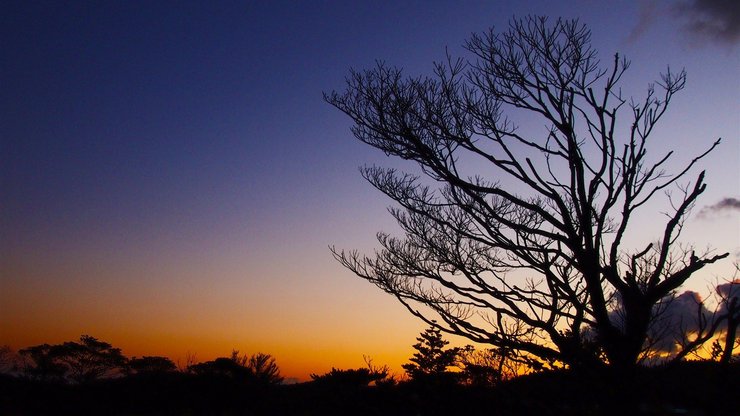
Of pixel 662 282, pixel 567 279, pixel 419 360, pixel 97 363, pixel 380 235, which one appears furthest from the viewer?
pixel 419 360

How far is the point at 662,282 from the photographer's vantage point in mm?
6562

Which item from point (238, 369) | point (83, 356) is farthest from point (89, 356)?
point (238, 369)

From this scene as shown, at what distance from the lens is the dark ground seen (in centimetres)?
822

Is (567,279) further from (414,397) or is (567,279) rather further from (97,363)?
(97,363)

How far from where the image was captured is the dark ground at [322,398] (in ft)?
27.0

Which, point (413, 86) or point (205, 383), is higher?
point (413, 86)

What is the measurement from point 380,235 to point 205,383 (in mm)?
4987

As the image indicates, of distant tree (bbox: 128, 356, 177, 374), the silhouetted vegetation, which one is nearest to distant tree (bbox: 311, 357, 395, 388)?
the silhouetted vegetation

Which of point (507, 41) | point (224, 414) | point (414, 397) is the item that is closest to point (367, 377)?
point (414, 397)

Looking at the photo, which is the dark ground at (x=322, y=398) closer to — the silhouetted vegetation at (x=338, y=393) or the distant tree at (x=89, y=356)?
the silhouetted vegetation at (x=338, y=393)

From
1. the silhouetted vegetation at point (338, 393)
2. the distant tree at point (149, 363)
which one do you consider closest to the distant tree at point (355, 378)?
the silhouetted vegetation at point (338, 393)

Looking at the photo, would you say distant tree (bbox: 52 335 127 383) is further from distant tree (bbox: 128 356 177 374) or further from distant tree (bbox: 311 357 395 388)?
distant tree (bbox: 311 357 395 388)

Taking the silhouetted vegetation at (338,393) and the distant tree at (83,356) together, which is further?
the distant tree at (83,356)

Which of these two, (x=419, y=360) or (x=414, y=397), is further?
(x=419, y=360)
